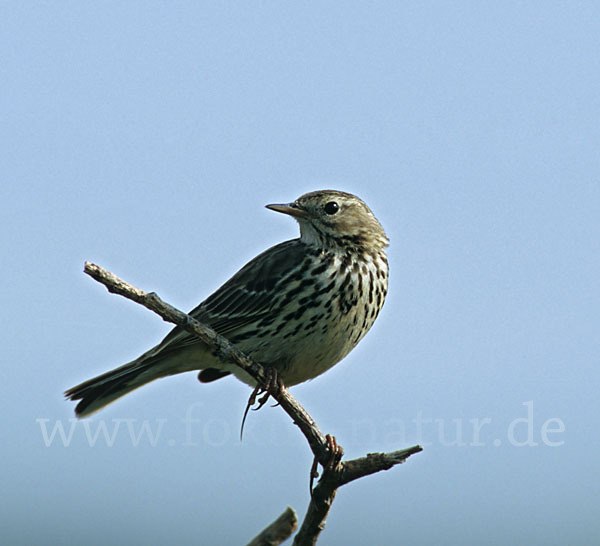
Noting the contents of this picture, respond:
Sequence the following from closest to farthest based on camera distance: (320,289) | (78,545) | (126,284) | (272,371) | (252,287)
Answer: (126,284) < (272,371) < (320,289) < (252,287) < (78,545)

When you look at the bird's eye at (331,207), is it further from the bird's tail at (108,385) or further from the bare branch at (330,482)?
the bare branch at (330,482)

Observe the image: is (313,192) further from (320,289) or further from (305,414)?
(305,414)

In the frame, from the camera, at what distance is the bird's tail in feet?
29.9

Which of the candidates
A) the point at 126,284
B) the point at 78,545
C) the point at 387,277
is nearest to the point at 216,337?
the point at 126,284

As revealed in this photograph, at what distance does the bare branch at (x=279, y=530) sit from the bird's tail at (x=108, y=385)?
3705 mm

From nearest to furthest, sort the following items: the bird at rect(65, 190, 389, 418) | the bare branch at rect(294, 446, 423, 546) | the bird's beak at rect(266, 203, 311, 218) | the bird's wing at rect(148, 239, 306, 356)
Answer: the bare branch at rect(294, 446, 423, 546)
the bird at rect(65, 190, 389, 418)
the bird's wing at rect(148, 239, 306, 356)
the bird's beak at rect(266, 203, 311, 218)

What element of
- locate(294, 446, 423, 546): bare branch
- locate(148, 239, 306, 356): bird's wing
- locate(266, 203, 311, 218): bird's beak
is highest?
locate(266, 203, 311, 218): bird's beak

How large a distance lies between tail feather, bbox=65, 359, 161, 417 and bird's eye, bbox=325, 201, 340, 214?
2.32m

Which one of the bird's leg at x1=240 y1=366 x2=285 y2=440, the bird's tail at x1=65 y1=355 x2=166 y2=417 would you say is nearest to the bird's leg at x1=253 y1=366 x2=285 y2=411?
the bird's leg at x1=240 y1=366 x2=285 y2=440

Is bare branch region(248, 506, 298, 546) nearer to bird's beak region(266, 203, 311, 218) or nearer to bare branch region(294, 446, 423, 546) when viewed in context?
bare branch region(294, 446, 423, 546)

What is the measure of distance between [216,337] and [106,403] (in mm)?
3359

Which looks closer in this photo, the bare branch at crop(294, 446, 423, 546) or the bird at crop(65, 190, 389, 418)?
the bare branch at crop(294, 446, 423, 546)

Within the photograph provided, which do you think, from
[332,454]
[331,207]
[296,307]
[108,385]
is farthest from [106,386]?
[332,454]

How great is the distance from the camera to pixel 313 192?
948 cm
